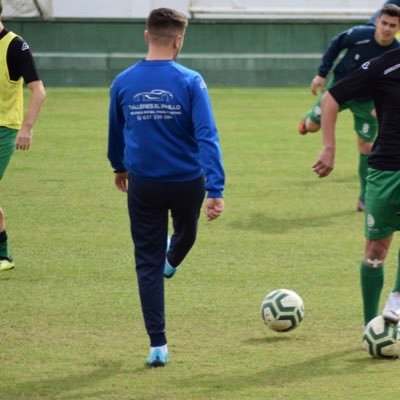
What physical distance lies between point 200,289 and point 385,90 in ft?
8.73

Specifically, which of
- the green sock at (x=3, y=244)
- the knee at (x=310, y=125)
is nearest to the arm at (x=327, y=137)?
the green sock at (x=3, y=244)

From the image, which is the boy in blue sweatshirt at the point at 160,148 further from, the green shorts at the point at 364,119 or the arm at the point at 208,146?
the green shorts at the point at 364,119

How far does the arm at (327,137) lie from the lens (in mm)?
7621

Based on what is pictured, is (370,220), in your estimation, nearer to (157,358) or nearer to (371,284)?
(371,284)

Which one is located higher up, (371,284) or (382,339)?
(371,284)

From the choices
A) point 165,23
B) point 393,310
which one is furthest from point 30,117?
point 393,310

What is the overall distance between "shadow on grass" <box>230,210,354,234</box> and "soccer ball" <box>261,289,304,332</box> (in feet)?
12.7

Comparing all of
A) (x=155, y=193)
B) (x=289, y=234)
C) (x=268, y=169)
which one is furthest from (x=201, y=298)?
(x=268, y=169)

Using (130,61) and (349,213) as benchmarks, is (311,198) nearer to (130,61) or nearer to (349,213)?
(349,213)

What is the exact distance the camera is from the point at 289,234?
472 inches

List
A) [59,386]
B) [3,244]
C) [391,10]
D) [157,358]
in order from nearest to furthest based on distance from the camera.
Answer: [59,386] < [157,358] < [391,10] < [3,244]

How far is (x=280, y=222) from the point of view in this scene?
12656mm

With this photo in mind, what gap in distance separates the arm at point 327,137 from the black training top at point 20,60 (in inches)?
116

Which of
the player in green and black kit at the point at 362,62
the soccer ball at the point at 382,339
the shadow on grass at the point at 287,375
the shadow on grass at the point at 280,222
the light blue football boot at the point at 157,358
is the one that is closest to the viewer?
the shadow on grass at the point at 287,375
